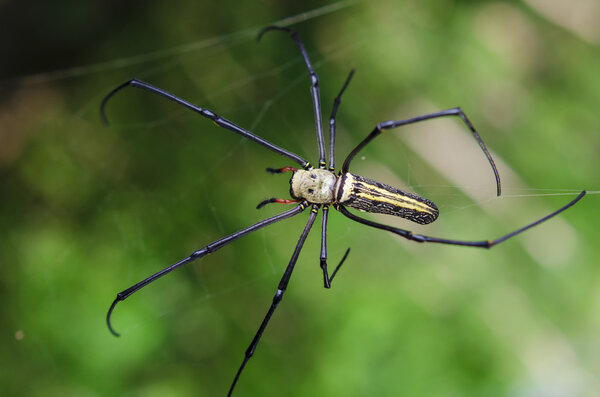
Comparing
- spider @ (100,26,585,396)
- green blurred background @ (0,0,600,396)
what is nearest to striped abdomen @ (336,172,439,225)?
spider @ (100,26,585,396)

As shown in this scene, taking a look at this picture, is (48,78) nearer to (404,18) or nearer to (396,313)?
(404,18)

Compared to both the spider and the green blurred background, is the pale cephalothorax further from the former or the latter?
the green blurred background

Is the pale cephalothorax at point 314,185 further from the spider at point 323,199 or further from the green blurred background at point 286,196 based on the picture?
the green blurred background at point 286,196

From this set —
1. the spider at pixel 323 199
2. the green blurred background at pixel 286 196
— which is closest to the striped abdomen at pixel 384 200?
the spider at pixel 323 199

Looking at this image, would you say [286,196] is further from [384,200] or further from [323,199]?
[384,200]

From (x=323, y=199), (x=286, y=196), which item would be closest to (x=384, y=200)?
(x=323, y=199)

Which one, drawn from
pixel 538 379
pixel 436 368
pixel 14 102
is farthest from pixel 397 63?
pixel 14 102
